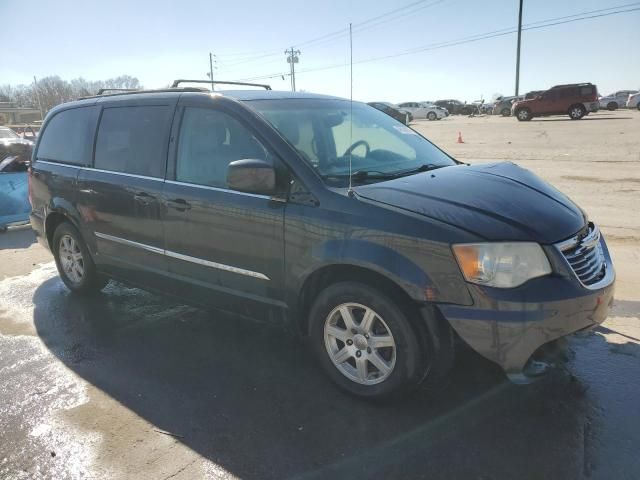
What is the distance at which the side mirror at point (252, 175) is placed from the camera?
3.06 m

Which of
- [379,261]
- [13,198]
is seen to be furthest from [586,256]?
[13,198]

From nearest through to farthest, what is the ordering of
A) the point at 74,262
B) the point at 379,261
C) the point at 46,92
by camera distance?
the point at 379,261 < the point at 74,262 < the point at 46,92

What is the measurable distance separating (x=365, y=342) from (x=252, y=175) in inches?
46.8

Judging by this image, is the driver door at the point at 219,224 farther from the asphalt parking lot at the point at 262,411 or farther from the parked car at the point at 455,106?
the parked car at the point at 455,106

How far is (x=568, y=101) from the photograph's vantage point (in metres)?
30.4

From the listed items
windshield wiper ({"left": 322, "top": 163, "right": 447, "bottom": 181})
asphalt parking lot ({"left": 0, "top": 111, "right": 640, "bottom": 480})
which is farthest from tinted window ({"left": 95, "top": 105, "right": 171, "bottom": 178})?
windshield wiper ({"left": 322, "top": 163, "right": 447, "bottom": 181})

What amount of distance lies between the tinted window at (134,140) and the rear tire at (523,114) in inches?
1257

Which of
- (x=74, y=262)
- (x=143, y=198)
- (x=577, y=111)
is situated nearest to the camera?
(x=143, y=198)

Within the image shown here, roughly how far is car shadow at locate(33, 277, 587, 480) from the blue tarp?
5146 mm

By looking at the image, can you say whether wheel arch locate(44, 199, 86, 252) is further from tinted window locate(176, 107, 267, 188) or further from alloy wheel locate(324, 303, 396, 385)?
alloy wheel locate(324, 303, 396, 385)

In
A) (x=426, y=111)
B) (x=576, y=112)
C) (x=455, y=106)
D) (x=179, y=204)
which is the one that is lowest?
(x=179, y=204)

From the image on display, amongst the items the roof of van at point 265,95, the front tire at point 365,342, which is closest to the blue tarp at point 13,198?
the roof of van at point 265,95

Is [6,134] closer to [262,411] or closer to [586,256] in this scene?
[262,411]

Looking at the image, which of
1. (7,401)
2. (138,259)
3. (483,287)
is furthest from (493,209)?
(7,401)
